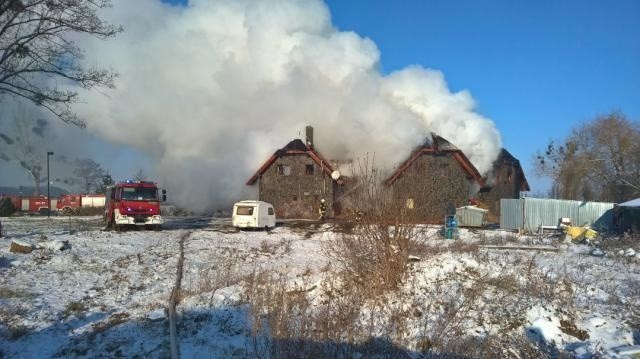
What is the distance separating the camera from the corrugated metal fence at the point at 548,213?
1288 inches

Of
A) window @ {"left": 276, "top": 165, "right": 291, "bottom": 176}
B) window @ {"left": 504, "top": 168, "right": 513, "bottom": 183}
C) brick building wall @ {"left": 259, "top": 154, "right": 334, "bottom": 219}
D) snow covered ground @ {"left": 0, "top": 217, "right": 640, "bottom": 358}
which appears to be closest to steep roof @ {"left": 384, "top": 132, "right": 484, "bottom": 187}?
brick building wall @ {"left": 259, "top": 154, "right": 334, "bottom": 219}

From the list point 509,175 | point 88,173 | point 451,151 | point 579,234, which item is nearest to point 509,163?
point 509,175

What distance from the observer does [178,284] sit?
44.7 ft

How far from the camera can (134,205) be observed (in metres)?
28.2

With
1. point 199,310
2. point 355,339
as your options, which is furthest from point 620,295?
point 199,310

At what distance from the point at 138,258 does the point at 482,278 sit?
454 inches

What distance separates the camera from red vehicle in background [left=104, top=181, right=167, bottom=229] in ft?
91.5

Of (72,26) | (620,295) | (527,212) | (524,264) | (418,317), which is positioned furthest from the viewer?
(527,212)

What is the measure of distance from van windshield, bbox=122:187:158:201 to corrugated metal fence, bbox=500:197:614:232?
67.0ft

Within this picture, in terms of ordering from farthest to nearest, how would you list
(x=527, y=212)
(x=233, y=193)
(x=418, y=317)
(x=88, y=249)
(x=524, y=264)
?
1. (x=233, y=193)
2. (x=527, y=212)
3. (x=88, y=249)
4. (x=524, y=264)
5. (x=418, y=317)

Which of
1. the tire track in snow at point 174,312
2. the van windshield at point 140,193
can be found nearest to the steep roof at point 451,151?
the van windshield at point 140,193

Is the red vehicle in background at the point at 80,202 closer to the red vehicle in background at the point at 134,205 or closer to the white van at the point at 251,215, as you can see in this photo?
the red vehicle in background at the point at 134,205

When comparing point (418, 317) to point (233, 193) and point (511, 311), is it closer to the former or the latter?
point (511, 311)

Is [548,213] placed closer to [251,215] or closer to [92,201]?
[251,215]
